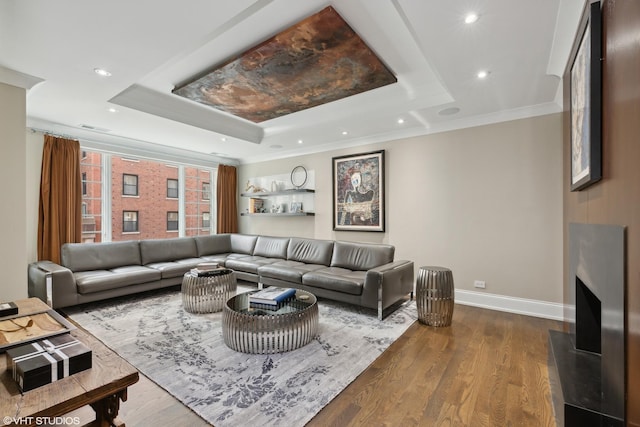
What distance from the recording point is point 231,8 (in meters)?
1.84

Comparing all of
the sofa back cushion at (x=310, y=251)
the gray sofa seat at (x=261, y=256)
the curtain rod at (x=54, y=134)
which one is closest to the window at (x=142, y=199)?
the curtain rod at (x=54, y=134)

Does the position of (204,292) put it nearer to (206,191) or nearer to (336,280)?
(336,280)

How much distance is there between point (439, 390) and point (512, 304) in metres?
2.18

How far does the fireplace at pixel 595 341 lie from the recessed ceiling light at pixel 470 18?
1469 mm

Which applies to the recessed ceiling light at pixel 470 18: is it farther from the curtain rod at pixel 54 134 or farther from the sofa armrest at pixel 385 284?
the curtain rod at pixel 54 134

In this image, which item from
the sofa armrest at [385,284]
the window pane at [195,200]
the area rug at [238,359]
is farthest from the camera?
the window pane at [195,200]

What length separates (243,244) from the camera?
227 inches

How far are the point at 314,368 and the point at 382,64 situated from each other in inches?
109

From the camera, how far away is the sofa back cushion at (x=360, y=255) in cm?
396

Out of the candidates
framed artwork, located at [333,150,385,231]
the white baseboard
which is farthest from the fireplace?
framed artwork, located at [333,150,385,231]

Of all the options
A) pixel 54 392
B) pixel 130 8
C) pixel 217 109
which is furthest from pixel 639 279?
pixel 217 109

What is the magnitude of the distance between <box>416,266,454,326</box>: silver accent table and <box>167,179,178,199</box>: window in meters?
5.07

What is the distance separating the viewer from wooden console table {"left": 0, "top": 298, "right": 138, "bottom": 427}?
3.29 feet

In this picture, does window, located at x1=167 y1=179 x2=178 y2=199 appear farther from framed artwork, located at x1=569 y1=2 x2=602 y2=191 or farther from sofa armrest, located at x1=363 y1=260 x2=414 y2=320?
framed artwork, located at x1=569 y1=2 x2=602 y2=191
